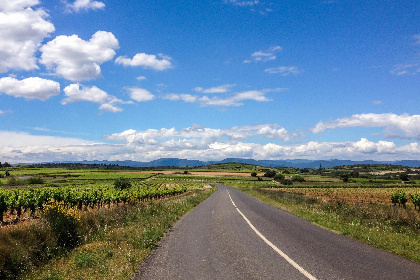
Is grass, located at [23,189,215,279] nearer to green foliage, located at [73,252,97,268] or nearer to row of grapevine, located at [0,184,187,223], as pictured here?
green foliage, located at [73,252,97,268]

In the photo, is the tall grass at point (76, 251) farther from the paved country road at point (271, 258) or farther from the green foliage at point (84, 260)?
the paved country road at point (271, 258)

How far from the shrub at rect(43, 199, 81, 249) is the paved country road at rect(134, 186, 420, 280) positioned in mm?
3596

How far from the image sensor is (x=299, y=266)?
23.5 feet

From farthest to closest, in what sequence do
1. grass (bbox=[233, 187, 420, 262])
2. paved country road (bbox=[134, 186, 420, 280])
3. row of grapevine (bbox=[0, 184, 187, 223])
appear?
row of grapevine (bbox=[0, 184, 187, 223]) < grass (bbox=[233, 187, 420, 262]) < paved country road (bbox=[134, 186, 420, 280])

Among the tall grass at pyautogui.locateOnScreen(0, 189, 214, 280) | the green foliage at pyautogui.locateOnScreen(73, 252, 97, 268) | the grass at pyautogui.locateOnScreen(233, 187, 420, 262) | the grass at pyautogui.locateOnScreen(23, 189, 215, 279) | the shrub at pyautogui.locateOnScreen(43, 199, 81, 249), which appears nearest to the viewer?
the grass at pyautogui.locateOnScreen(23, 189, 215, 279)

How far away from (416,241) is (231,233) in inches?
277

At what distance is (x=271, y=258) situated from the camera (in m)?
8.01

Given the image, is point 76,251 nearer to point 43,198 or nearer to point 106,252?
point 106,252

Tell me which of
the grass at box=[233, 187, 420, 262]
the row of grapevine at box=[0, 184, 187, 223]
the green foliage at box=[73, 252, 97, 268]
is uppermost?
the green foliage at box=[73, 252, 97, 268]

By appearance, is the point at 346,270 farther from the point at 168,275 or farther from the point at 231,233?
the point at 231,233

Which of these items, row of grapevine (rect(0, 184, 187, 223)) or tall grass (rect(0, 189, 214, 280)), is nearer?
tall grass (rect(0, 189, 214, 280))

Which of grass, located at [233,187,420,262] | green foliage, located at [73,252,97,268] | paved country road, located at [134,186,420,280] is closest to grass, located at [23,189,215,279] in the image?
green foliage, located at [73,252,97,268]

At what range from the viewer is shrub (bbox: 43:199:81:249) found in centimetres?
1062

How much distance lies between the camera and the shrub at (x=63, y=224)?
10.6 m
